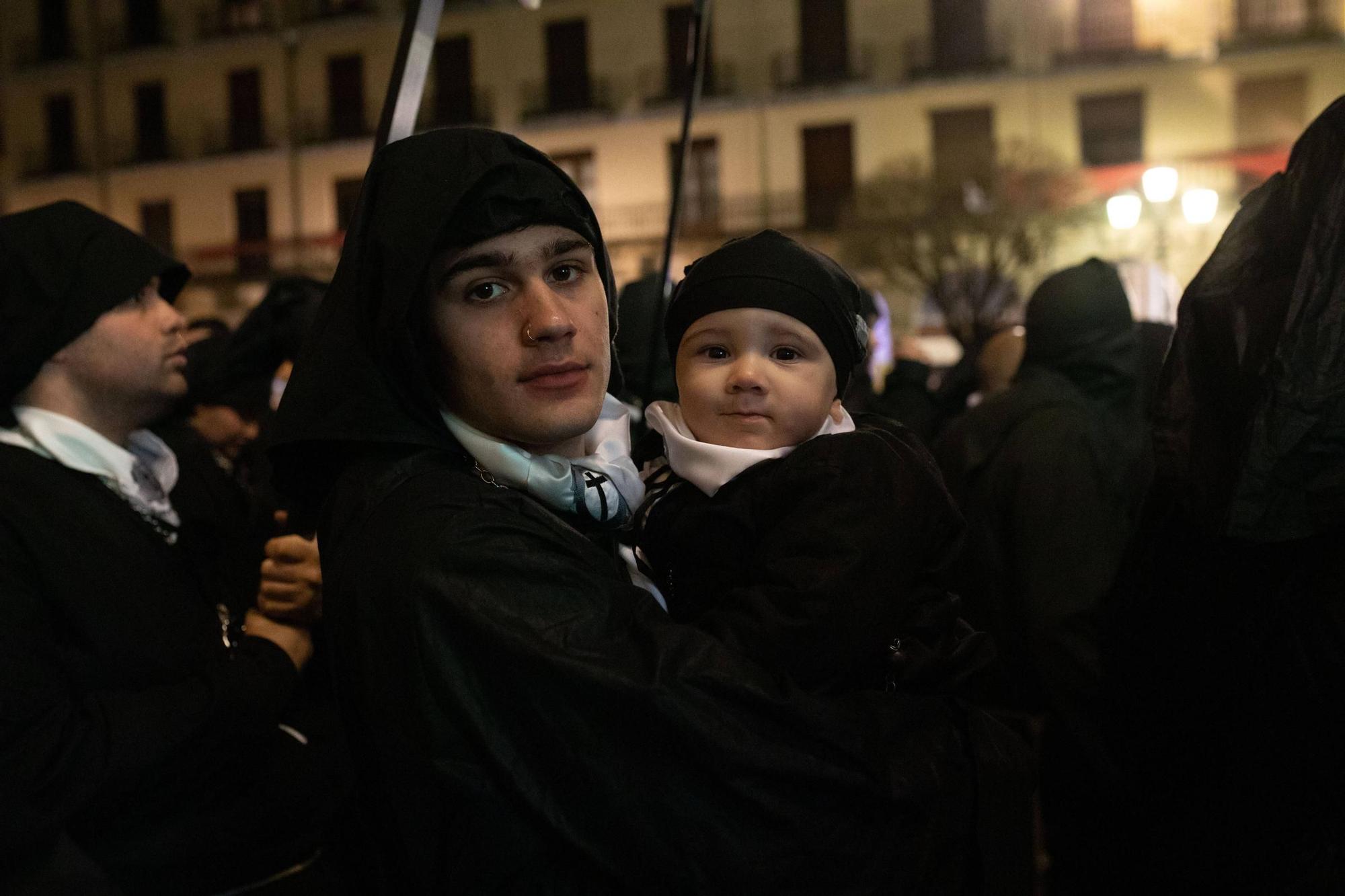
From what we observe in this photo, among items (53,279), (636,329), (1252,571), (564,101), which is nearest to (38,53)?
(564,101)

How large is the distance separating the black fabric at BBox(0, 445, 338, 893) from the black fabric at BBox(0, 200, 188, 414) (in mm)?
243

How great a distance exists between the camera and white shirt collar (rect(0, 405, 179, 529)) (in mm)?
2465

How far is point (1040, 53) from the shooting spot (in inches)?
1124

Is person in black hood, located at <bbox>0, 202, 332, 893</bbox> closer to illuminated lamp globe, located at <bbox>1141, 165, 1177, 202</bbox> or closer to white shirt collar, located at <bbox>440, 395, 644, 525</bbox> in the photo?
white shirt collar, located at <bbox>440, 395, 644, 525</bbox>

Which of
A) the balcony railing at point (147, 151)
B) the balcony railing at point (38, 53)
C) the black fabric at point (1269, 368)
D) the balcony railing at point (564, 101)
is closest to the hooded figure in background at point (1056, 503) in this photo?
the black fabric at point (1269, 368)

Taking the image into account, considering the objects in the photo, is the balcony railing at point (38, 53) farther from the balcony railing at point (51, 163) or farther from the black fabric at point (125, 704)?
the black fabric at point (125, 704)

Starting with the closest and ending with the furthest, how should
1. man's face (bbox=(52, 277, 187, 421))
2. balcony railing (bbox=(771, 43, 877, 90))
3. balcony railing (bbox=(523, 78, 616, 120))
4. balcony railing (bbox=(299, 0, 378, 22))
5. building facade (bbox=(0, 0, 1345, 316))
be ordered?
1. man's face (bbox=(52, 277, 187, 421))
2. building facade (bbox=(0, 0, 1345, 316))
3. balcony railing (bbox=(771, 43, 877, 90))
4. balcony railing (bbox=(523, 78, 616, 120))
5. balcony railing (bbox=(299, 0, 378, 22))

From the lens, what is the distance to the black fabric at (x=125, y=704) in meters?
2.09

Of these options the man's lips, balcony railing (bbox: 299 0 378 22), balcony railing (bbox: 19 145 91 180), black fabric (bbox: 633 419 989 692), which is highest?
balcony railing (bbox: 299 0 378 22)

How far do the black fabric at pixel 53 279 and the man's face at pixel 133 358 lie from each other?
39 mm

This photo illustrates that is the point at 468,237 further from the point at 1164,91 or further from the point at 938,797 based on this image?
the point at 1164,91

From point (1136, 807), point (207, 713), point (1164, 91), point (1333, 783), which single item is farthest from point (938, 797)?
point (1164, 91)

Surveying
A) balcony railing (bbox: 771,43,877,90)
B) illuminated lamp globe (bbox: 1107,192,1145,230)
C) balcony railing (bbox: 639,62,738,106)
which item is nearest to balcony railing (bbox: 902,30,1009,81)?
balcony railing (bbox: 771,43,877,90)

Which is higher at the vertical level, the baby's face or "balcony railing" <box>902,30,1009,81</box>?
"balcony railing" <box>902,30,1009,81</box>
